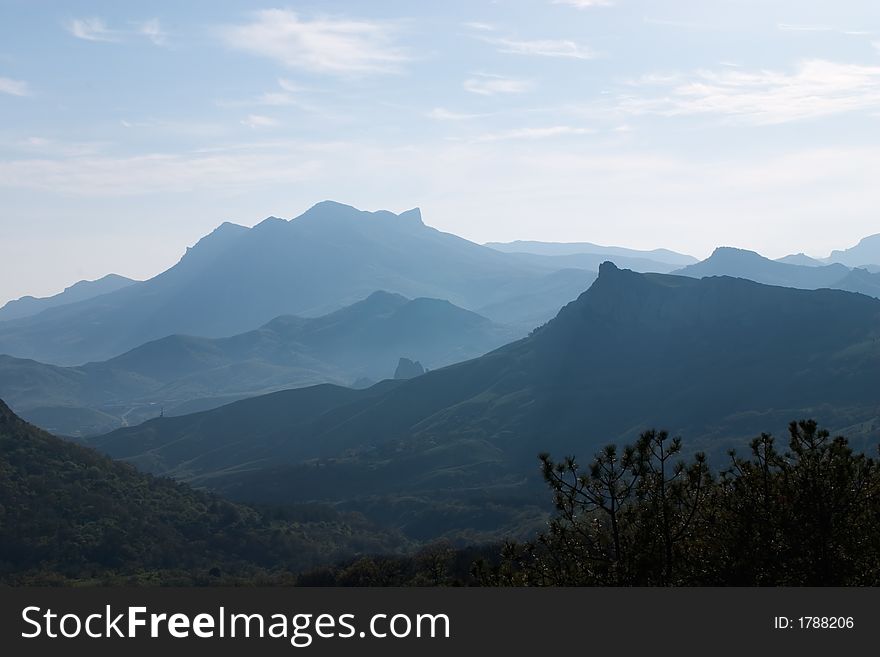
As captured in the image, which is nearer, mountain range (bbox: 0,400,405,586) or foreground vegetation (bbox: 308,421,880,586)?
foreground vegetation (bbox: 308,421,880,586)

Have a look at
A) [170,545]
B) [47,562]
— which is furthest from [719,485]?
[170,545]

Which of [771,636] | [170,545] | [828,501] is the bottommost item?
[170,545]

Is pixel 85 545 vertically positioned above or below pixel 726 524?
below

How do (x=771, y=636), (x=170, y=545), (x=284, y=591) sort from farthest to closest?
(x=170, y=545) → (x=284, y=591) → (x=771, y=636)

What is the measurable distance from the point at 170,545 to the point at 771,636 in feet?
628

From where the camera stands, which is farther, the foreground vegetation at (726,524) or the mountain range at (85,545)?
the mountain range at (85,545)

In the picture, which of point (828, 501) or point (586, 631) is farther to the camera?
point (828, 501)

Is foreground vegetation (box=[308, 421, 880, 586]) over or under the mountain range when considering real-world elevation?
over

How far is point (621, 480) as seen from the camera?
87.4ft

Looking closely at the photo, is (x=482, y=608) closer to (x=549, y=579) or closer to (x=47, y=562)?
(x=549, y=579)

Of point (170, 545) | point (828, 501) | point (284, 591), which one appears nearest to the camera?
point (284, 591)

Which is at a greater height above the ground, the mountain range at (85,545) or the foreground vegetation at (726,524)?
the foreground vegetation at (726,524)

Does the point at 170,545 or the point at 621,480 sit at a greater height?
the point at 621,480

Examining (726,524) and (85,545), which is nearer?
(726,524)
